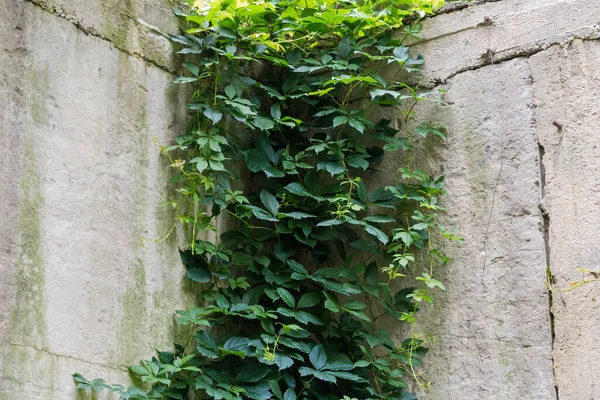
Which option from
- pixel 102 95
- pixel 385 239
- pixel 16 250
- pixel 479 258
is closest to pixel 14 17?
pixel 102 95

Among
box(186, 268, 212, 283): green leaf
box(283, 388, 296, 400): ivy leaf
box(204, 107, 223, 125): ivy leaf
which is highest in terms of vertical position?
box(204, 107, 223, 125): ivy leaf

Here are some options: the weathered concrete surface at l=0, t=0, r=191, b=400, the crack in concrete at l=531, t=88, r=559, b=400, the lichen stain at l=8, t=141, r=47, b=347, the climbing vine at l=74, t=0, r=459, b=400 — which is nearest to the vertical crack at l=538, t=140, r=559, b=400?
the crack in concrete at l=531, t=88, r=559, b=400

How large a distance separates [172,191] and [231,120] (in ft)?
1.42

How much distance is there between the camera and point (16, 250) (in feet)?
8.52

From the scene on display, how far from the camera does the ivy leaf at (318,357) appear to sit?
303 cm

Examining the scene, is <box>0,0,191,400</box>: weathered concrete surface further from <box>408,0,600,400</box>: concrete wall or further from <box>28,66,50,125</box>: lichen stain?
<box>408,0,600,400</box>: concrete wall

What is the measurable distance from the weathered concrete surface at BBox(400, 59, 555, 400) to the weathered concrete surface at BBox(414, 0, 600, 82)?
62 millimetres

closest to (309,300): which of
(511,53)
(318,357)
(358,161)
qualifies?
(318,357)

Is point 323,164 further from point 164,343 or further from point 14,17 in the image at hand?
point 14,17

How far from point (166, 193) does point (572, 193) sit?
1.48m

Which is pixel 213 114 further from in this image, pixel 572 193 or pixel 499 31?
pixel 572 193

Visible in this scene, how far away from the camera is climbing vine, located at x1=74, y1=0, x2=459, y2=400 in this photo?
3.06m

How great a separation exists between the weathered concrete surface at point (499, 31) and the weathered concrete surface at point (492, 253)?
0.20 feet

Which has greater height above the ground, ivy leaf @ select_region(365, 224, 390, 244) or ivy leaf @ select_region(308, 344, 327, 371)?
ivy leaf @ select_region(365, 224, 390, 244)
